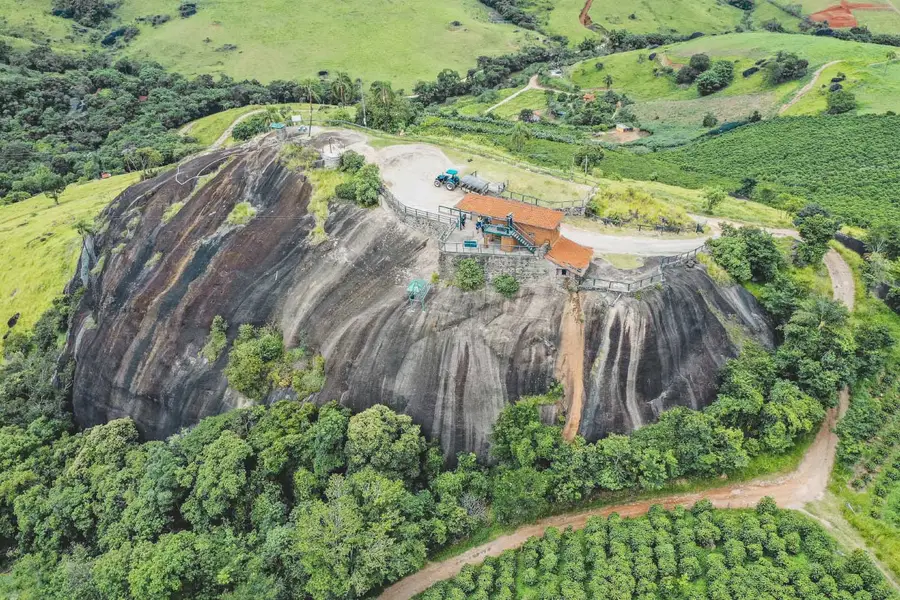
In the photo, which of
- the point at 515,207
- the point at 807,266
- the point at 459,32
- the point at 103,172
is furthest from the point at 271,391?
the point at 459,32

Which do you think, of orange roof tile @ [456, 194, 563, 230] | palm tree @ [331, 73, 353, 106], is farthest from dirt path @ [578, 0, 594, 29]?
orange roof tile @ [456, 194, 563, 230]

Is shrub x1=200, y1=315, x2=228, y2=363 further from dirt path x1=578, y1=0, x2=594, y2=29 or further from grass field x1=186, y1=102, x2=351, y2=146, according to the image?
dirt path x1=578, y1=0, x2=594, y2=29

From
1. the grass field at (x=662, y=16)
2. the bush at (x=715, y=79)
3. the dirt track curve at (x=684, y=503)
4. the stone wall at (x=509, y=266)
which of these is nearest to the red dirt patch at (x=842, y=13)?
the grass field at (x=662, y=16)

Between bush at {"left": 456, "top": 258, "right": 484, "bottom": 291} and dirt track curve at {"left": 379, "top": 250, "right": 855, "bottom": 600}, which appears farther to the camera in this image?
bush at {"left": 456, "top": 258, "right": 484, "bottom": 291}

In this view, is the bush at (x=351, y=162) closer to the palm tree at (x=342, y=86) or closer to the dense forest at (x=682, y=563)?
the dense forest at (x=682, y=563)

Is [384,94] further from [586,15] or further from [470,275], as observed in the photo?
[586,15]

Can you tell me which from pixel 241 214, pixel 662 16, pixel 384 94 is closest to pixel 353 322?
pixel 241 214

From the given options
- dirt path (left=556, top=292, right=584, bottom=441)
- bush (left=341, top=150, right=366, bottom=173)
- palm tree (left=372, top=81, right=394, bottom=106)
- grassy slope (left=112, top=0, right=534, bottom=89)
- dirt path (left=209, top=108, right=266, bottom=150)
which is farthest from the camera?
grassy slope (left=112, top=0, right=534, bottom=89)
